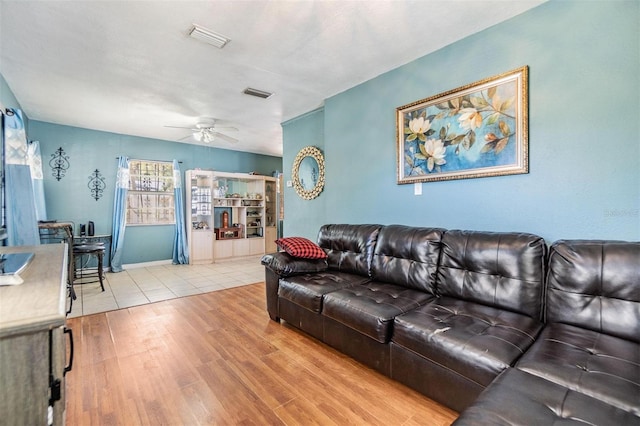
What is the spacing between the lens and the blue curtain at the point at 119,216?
17.3ft

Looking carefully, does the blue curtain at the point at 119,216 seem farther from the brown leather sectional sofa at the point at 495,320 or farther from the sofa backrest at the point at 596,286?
the sofa backrest at the point at 596,286

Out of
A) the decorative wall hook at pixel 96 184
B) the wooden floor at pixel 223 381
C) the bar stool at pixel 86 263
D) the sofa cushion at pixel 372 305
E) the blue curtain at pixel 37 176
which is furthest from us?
the decorative wall hook at pixel 96 184

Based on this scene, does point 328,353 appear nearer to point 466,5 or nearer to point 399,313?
point 399,313

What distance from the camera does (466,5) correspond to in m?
2.05

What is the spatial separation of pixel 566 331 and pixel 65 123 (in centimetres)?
691

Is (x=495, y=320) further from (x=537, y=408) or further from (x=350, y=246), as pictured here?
(x=350, y=246)

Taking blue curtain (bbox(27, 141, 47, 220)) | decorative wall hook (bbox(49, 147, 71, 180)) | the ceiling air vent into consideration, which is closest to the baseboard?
blue curtain (bbox(27, 141, 47, 220))

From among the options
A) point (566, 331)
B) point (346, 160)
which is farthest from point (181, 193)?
point (566, 331)

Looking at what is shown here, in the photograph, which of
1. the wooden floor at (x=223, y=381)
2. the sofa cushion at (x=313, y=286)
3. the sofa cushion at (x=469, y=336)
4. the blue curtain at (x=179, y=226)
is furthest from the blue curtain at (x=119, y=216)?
the sofa cushion at (x=469, y=336)

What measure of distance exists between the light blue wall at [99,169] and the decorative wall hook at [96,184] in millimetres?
57

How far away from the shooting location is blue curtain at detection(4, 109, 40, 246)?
9.25 feet

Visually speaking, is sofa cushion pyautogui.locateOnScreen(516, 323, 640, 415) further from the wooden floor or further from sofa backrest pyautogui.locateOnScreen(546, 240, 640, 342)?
the wooden floor

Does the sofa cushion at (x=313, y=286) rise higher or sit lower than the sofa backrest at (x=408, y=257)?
lower

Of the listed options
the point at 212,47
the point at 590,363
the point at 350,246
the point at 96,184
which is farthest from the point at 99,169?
the point at 590,363
